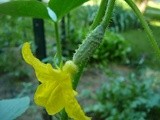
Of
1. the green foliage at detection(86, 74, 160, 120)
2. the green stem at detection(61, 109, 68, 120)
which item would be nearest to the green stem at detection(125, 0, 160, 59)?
the green stem at detection(61, 109, 68, 120)

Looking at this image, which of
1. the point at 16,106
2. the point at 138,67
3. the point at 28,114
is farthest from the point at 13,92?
the point at 16,106

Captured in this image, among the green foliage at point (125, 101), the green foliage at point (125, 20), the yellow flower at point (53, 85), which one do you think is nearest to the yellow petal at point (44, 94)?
the yellow flower at point (53, 85)

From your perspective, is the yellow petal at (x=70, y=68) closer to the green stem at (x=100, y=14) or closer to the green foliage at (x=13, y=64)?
the green stem at (x=100, y=14)

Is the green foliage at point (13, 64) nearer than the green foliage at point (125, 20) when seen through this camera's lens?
Yes

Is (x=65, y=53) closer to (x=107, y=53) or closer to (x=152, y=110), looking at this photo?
(x=107, y=53)

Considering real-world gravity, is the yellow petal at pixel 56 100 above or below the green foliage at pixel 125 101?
above

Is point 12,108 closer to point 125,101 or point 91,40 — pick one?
point 91,40

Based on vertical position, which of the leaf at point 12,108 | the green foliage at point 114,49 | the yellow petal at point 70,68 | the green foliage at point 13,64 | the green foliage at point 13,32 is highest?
the yellow petal at point 70,68

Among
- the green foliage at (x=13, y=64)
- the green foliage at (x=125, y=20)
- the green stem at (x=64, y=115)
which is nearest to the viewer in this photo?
the green stem at (x=64, y=115)
